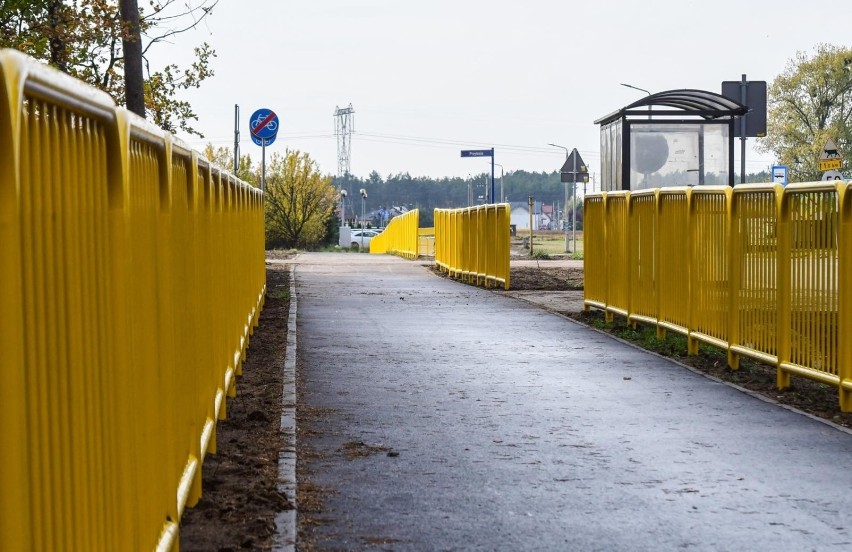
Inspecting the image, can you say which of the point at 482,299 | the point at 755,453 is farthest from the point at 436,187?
the point at 755,453

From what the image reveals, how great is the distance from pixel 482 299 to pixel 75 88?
60.7 ft

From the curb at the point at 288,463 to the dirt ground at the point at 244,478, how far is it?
0.12 ft

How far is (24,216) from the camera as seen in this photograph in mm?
2504

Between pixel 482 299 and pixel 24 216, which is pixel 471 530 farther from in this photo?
pixel 482 299

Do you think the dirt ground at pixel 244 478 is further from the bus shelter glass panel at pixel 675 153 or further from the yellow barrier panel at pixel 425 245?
the yellow barrier panel at pixel 425 245

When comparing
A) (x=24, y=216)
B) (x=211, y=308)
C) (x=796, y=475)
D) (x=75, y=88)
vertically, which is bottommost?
(x=796, y=475)

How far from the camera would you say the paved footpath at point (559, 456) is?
18.7 ft

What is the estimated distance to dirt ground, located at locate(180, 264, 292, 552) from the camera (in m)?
5.45

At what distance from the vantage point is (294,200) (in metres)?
64.6

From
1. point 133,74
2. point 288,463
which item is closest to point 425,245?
point 133,74

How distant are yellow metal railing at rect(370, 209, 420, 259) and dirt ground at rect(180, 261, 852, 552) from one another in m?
30.3

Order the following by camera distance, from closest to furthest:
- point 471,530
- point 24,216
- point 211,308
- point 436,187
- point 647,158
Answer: point 24,216
point 471,530
point 211,308
point 647,158
point 436,187

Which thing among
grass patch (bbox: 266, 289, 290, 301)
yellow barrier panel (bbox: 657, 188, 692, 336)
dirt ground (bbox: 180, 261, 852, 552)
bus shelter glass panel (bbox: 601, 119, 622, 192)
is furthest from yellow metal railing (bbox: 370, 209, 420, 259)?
yellow barrier panel (bbox: 657, 188, 692, 336)

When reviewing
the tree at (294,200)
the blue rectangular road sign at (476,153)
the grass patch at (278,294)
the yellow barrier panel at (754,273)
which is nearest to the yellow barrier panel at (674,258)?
the yellow barrier panel at (754,273)
